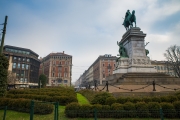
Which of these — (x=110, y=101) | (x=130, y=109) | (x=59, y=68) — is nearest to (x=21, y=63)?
(x=59, y=68)

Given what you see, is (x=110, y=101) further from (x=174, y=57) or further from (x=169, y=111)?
(x=174, y=57)

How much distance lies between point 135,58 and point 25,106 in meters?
16.5

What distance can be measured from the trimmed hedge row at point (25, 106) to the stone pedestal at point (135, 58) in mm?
14351

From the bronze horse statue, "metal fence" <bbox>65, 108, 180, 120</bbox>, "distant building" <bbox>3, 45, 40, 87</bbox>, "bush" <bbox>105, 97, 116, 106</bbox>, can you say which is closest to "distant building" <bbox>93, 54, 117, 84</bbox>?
"distant building" <bbox>3, 45, 40, 87</bbox>

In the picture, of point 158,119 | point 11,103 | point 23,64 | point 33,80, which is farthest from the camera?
point 33,80

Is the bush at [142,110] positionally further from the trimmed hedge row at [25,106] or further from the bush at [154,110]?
the trimmed hedge row at [25,106]

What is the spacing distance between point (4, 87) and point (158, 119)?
13426 mm

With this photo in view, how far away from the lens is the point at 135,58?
2153cm

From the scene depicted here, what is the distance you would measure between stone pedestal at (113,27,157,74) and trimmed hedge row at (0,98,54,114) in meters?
Result: 14.4

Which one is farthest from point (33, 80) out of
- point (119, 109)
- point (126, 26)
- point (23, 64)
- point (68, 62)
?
point (119, 109)

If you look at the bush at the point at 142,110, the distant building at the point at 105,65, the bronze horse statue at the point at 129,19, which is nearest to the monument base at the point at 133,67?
the bronze horse statue at the point at 129,19

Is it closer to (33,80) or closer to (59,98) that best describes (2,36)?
(59,98)

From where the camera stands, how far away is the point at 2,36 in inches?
621

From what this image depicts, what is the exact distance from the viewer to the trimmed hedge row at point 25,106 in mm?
9664
